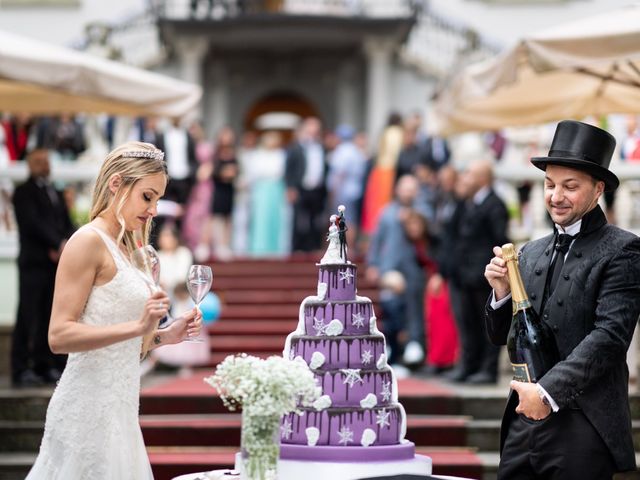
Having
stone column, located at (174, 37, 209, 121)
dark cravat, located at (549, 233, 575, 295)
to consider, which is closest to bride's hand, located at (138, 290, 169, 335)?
dark cravat, located at (549, 233, 575, 295)

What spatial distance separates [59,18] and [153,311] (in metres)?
25.1

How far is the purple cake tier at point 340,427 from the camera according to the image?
612 cm

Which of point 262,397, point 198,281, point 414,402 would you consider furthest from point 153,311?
point 414,402

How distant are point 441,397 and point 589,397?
5.67 meters

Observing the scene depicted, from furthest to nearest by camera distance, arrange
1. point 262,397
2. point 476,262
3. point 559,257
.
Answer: point 476,262 → point 559,257 → point 262,397

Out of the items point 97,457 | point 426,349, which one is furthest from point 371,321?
point 426,349

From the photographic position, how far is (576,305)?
5.33m

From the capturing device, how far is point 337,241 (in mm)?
6363

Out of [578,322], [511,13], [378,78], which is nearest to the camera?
[578,322]

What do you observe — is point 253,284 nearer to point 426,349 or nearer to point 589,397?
point 426,349

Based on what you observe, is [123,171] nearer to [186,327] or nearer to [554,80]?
[186,327]

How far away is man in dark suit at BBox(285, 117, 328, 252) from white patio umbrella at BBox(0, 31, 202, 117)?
616cm

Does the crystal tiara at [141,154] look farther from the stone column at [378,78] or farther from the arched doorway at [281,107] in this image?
the arched doorway at [281,107]

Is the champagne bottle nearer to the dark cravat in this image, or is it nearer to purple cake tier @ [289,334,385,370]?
the dark cravat
